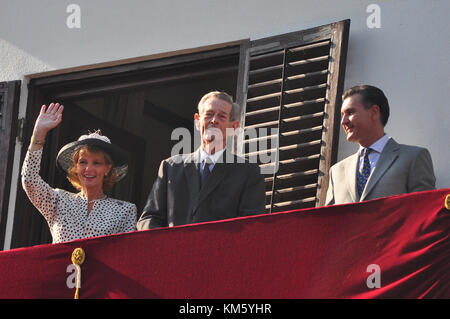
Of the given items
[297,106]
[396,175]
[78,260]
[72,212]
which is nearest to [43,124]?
[72,212]

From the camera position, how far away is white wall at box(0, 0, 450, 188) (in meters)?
5.89

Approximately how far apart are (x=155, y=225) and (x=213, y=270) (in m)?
0.55

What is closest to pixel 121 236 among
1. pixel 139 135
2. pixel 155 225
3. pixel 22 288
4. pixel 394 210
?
pixel 155 225

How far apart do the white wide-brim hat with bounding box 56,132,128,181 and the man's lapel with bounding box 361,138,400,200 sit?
57.2 inches

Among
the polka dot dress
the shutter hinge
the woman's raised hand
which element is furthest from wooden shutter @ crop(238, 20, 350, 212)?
the shutter hinge

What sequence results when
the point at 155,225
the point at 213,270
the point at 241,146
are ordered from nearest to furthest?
the point at 213,270, the point at 155,225, the point at 241,146

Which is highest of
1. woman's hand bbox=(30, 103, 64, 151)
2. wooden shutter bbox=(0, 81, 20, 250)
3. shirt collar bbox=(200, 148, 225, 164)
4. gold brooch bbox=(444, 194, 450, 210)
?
wooden shutter bbox=(0, 81, 20, 250)

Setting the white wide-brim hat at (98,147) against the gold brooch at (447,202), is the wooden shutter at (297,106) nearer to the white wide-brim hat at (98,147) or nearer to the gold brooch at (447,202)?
the white wide-brim hat at (98,147)

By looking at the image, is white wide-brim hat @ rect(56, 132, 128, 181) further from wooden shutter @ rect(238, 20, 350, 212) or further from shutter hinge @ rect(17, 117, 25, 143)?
shutter hinge @ rect(17, 117, 25, 143)

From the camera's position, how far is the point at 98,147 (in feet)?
19.5

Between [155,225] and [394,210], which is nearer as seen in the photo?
[394,210]

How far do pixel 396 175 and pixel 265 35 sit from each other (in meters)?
1.70
